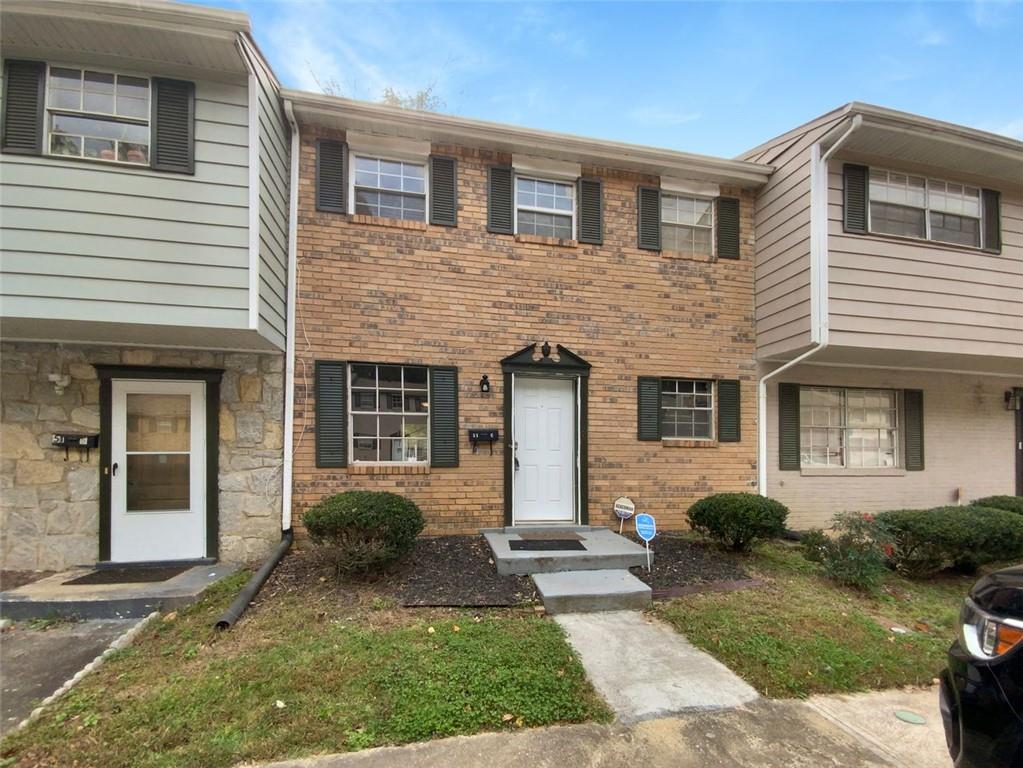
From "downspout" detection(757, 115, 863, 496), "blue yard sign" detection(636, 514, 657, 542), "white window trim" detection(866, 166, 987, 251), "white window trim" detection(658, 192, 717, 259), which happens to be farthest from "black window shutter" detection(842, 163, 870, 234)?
"blue yard sign" detection(636, 514, 657, 542)

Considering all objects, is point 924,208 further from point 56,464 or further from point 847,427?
point 56,464

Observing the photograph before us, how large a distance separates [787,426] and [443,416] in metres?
5.19

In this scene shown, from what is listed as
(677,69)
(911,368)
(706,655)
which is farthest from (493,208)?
(911,368)

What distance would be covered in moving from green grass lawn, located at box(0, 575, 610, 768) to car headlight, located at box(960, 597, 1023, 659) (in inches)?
71.0

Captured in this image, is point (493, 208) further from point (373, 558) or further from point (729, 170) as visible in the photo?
point (373, 558)

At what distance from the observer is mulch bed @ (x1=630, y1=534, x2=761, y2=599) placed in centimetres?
479

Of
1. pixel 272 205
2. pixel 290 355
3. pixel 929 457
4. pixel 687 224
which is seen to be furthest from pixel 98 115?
pixel 929 457

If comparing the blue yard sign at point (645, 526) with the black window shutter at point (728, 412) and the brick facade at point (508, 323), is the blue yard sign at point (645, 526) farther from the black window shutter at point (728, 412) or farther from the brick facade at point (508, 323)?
the black window shutter at point (728, 412)

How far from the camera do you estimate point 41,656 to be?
3449 mm

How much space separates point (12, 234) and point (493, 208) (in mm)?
4886

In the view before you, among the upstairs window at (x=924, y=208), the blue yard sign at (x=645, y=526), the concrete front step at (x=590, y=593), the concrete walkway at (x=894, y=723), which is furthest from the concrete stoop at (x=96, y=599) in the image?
the upstairs window at (x=924, y=208)

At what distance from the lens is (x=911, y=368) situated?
24.8 ft

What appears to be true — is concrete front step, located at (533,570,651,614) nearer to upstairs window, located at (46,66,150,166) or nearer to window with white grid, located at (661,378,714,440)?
window with white grid, located at (661,378,714,440)

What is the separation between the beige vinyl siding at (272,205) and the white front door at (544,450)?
306 cm
